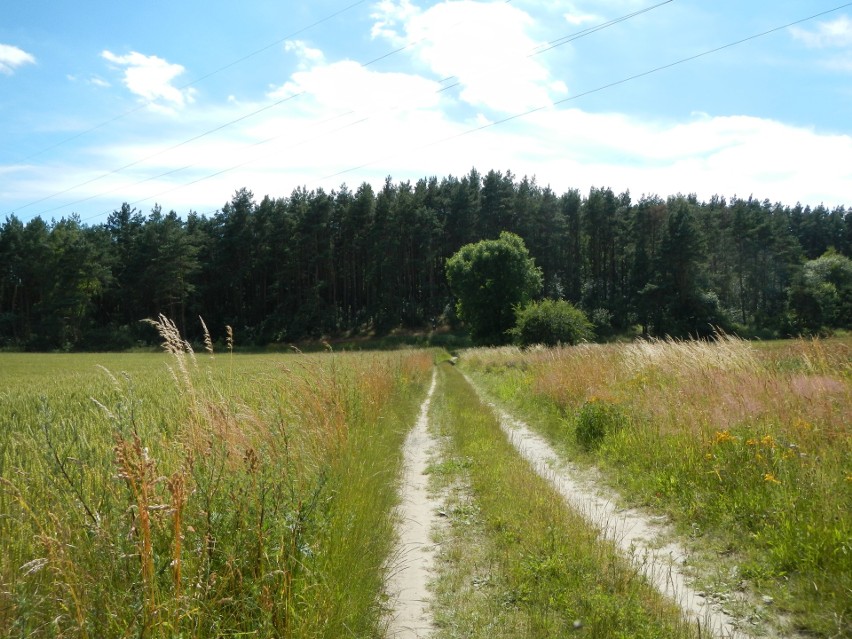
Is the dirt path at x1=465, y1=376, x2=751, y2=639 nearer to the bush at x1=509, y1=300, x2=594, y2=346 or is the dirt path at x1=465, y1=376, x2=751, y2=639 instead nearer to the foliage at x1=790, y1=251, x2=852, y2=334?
the bush at x1=509, y1=300, x2=594, y2=346

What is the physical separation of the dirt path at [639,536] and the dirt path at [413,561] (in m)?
1.75

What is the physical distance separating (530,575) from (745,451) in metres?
3.34

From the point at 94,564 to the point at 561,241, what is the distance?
2826 inches

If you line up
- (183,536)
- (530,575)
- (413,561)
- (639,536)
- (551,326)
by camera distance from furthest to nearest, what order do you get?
(551,326), (639,536), (413,561), (530,575), (183,536)

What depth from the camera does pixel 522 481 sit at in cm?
707

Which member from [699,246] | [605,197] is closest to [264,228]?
[605,197]

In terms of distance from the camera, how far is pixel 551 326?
3180cm

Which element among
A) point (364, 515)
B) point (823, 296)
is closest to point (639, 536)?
point (364, 515)

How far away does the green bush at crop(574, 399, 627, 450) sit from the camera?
9102 mm

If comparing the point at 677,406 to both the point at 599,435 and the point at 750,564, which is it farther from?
the point at 750,564

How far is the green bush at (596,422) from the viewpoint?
9.10m

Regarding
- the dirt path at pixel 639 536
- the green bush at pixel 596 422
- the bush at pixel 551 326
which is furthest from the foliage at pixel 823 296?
the dirt path at pixel 639 536

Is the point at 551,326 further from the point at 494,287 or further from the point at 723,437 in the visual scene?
the point at 723,437

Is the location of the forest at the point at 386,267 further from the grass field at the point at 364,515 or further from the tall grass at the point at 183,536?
the tall grass at the point at 183,536
